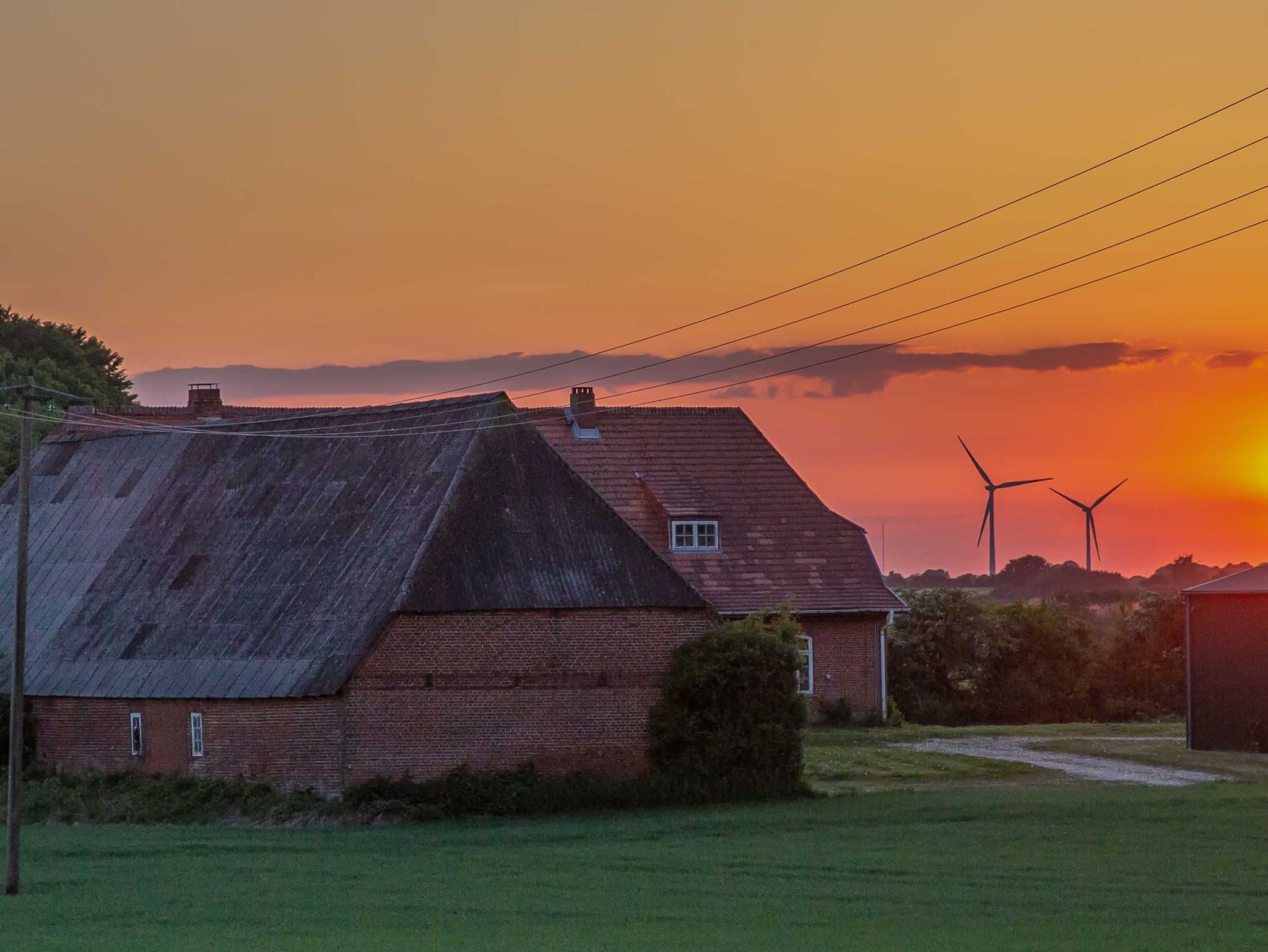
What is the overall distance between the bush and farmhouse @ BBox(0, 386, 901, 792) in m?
0.53

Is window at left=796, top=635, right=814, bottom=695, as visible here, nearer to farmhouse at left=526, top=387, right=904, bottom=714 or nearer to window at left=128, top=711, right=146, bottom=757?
farmhouse at left=526, top=387, right=904, bottom=714

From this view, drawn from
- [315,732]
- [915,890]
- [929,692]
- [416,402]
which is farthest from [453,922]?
[929,692]

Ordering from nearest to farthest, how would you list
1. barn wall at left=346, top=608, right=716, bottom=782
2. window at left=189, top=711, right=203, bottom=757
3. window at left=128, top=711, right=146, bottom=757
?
1. barn wall at left=346, top=608, right=716, bottom=782
2. window at left=189, top=711, right=203, bottom=757
3. window at left=128, top=711, right=146, bottom=757

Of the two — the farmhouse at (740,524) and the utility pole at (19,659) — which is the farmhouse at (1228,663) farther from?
the utility pole at (19,659)

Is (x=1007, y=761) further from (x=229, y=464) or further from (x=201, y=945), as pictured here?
(x=201, y=945)

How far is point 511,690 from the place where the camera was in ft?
107

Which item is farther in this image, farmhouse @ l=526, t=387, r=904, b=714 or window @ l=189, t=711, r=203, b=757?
farmhouse @ l=526, t=387, r=904, b=714

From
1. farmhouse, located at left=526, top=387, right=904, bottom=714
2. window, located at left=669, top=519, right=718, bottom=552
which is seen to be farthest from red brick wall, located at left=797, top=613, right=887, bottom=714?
window, located at left=669, top=519, right=718, bottom=552

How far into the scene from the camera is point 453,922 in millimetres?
21219

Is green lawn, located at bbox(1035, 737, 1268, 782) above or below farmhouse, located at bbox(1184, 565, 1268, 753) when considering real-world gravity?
below

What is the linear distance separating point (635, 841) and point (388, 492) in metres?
11.0

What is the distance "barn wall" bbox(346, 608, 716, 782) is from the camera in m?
32.0

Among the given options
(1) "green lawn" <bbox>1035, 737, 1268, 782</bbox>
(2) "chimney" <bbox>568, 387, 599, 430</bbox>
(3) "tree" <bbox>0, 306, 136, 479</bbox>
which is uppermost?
(3) "tree" <bbox>0, 306, 136, 479</bbox>

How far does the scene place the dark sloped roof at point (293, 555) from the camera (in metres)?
33.4
